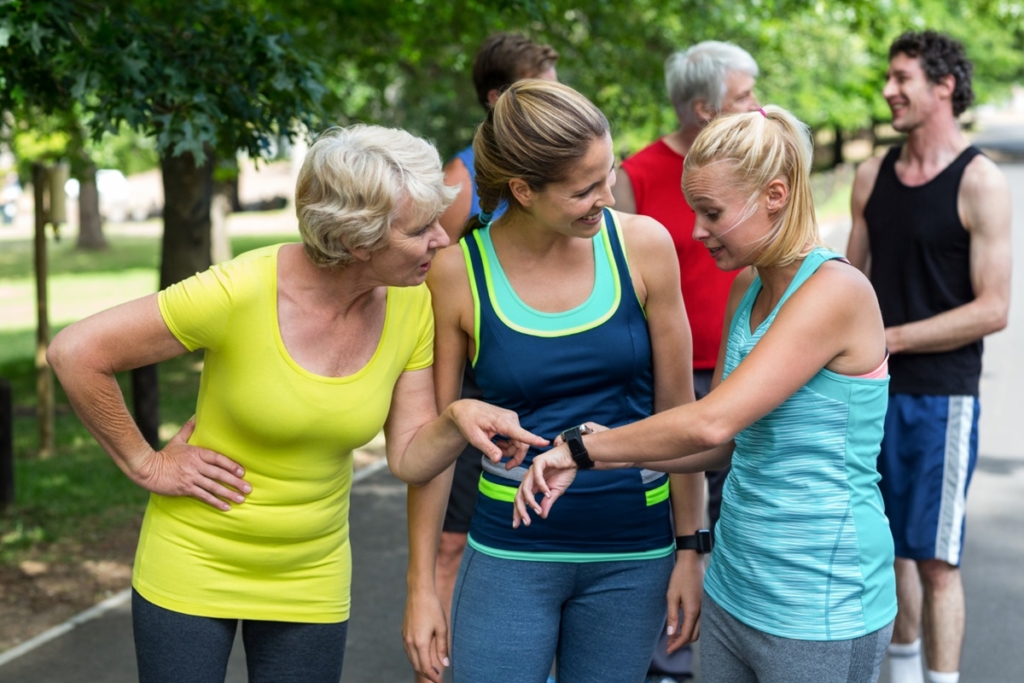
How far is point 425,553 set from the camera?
2826 mm

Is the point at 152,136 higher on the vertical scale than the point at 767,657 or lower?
higher

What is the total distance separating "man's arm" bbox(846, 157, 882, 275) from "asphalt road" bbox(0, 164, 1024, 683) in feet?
5.67

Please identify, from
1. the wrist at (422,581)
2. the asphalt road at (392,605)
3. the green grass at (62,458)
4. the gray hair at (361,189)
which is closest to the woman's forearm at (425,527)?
the wrist at (422,581)

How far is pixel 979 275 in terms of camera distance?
4.15 m

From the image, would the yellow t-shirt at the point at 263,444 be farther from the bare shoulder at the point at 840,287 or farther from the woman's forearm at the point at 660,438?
the bare shoulder at the point at 840,287

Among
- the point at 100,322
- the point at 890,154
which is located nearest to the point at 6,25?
the point at 100,322

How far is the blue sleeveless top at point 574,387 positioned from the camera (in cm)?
264

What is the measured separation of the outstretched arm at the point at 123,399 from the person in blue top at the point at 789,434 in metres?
0.70

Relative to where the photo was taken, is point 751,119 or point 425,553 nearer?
point 751,119

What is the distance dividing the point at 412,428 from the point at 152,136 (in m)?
2.39

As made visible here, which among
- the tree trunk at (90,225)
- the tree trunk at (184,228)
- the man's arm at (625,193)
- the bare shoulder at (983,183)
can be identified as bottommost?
the tree trunk at (90,225)

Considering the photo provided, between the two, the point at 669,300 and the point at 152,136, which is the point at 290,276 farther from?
the point at 152,136

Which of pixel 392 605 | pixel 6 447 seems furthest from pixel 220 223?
pixel 392 605

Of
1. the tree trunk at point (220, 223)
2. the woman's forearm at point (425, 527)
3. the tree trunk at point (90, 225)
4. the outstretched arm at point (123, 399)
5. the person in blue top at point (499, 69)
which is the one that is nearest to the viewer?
the outstretched arm at point (123, 399)
